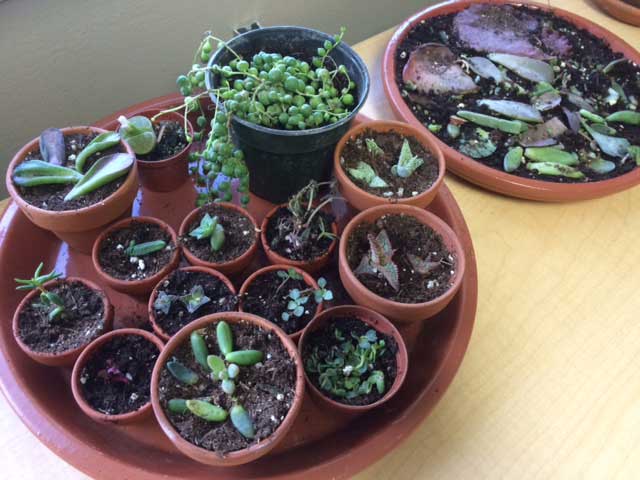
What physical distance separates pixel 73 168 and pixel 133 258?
0.23m

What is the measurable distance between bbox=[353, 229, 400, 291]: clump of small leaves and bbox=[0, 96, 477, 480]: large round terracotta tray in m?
0.17

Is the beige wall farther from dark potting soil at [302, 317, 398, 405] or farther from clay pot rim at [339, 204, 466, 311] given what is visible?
A: dark potting soil at [302, 317, 398, 405]

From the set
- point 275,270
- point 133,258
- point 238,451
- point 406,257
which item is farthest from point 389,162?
point 238,451

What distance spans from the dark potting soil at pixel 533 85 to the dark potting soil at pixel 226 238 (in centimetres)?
59

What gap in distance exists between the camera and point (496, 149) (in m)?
1.29

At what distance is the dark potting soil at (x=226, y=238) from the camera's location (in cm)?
103

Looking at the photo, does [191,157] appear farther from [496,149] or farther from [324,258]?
[496,149]

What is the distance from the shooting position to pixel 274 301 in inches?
38.5

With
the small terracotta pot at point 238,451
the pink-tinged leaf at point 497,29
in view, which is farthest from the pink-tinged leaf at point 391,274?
the pink-tinged leaf at point 497,29

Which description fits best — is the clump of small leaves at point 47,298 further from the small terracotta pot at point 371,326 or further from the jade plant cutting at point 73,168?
the small terracotta pot at point 371,326

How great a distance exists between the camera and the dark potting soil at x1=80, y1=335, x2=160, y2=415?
850 mm

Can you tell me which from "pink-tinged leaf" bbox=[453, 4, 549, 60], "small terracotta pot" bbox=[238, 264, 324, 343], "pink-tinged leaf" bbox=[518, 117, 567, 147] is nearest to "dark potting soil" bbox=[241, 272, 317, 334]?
"small terracotta pot" bbox=[238, 264, 324, 343]

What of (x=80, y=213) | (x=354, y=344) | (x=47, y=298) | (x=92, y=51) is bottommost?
(x=354, y=344)

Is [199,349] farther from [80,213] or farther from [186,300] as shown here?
[80,213]
